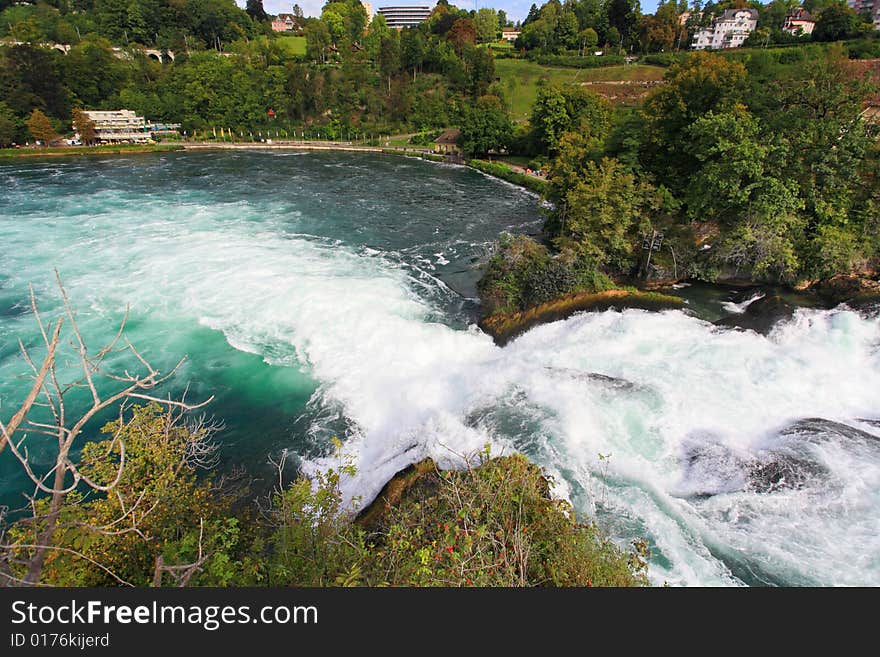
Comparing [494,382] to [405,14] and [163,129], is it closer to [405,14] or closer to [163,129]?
[163,129]

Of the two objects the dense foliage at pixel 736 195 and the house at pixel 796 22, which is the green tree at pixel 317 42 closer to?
the house at pixel 796 22

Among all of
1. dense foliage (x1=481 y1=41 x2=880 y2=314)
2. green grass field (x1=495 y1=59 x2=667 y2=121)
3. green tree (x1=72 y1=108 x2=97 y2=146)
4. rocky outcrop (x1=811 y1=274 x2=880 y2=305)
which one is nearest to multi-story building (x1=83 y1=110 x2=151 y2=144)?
green tree (x1=72 y1=108 x2=97 y2=146)

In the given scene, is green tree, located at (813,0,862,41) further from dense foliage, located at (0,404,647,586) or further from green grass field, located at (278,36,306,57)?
green grass field, located at (278,36,306,57)

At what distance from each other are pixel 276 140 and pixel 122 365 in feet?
227

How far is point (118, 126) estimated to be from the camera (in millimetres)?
72312

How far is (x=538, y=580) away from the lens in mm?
8281

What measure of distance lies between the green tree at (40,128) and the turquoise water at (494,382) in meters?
46.4

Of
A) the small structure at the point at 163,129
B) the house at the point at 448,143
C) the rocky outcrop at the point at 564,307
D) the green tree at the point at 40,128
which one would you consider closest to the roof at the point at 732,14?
the house at the point at 448,143

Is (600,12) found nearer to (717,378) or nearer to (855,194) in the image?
(855,194)

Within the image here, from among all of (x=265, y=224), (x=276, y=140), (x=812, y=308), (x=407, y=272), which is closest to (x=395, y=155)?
(x=276, y=140)

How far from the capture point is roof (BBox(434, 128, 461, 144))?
73.4 meters

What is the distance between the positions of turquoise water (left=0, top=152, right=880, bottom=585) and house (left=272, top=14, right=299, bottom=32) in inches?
5461

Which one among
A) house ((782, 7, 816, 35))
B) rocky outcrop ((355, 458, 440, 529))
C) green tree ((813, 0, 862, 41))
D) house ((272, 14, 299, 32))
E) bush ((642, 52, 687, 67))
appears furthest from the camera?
house ((272, 14, 299, 32))

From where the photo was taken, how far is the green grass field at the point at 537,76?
79.5 meters
